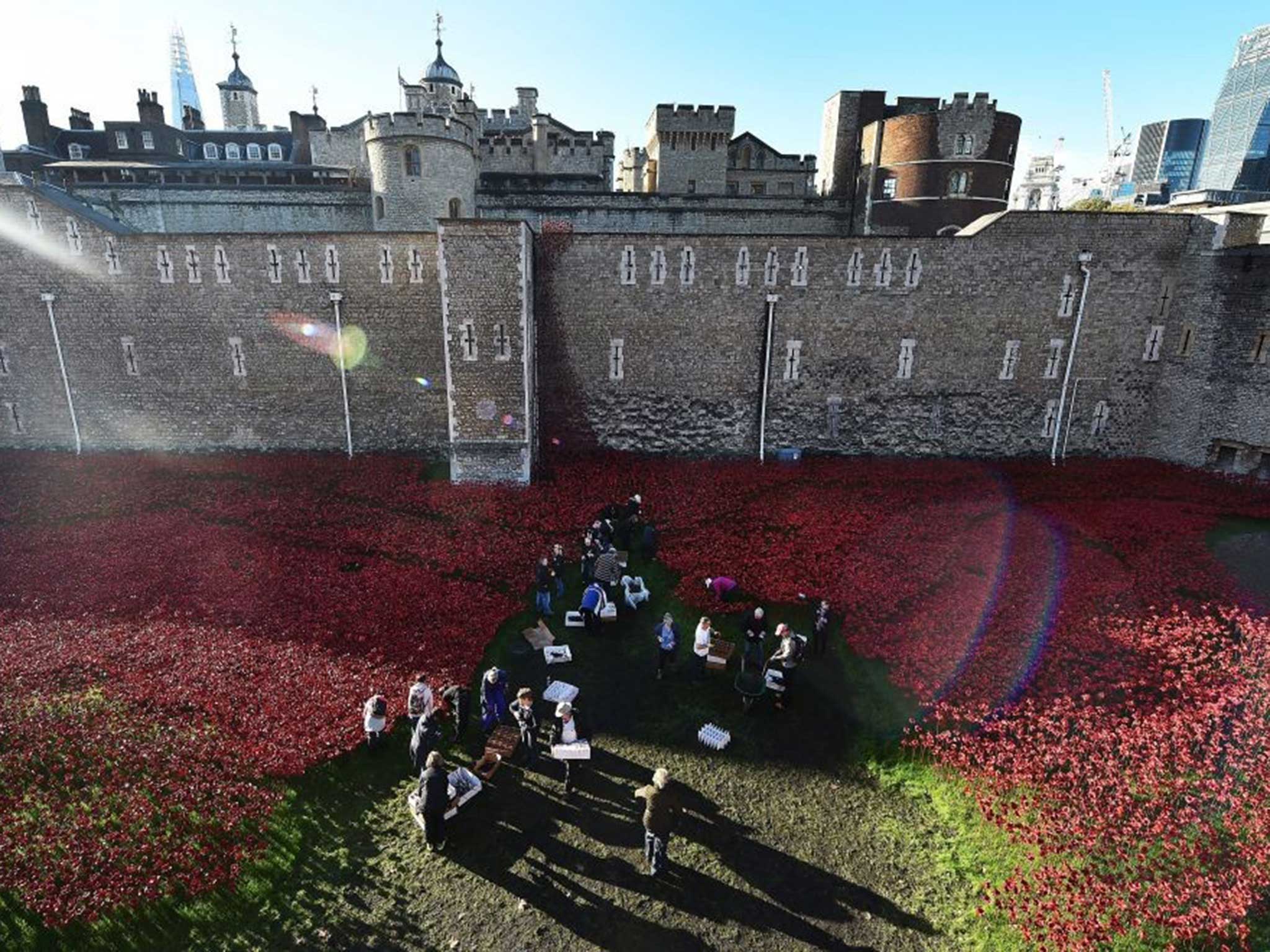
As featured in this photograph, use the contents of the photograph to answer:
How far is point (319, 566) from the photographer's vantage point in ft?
55.2

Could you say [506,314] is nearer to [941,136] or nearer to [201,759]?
[201,759]

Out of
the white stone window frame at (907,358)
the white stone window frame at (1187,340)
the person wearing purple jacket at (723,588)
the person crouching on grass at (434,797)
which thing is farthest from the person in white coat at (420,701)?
the white stone window frame at (1187,340)

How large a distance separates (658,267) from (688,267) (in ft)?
3.70

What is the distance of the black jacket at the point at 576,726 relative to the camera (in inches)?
419

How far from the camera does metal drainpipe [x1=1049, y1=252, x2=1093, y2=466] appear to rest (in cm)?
2328

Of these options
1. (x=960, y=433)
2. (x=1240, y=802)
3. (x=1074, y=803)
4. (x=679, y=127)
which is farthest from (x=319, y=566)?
(x=679, y=127)

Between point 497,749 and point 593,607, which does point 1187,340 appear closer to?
point 593,607

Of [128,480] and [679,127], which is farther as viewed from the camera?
[679,127]

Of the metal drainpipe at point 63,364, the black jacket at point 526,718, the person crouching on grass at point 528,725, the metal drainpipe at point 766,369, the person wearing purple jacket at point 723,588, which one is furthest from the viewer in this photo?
the metal drainpipe at point 766,369

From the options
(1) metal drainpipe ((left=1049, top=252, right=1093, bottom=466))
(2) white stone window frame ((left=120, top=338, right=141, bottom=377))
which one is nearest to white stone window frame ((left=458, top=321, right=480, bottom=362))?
(2) white stone window frame ((left=120, top=338, right=141, bottom=377))

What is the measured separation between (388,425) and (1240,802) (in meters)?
25.4

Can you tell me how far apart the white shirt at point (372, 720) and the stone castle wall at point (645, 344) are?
12.4 meters

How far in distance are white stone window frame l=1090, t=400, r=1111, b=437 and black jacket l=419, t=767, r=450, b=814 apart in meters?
27.2

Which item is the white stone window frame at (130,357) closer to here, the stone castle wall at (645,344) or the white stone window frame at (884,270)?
the stone castle wall at (645,344)
